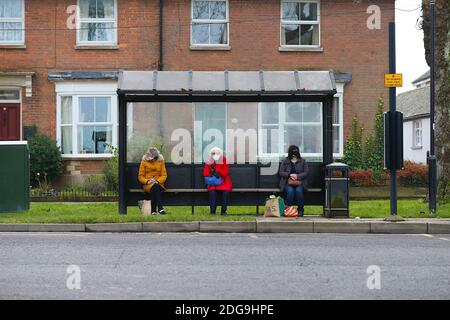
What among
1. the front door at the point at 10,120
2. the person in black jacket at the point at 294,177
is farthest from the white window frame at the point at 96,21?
the person in black jacket at the point at 294,177

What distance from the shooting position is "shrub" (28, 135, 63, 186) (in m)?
27.5

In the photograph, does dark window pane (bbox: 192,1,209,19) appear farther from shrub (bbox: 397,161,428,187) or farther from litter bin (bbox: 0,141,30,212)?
litter bin (bbox: 0,141,30,212)

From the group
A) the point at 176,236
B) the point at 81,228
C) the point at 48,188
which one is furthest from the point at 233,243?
the point at 48,188

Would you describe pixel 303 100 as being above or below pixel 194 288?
above

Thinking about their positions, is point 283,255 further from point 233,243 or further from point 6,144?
point 6,144

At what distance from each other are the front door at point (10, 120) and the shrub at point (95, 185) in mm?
3076

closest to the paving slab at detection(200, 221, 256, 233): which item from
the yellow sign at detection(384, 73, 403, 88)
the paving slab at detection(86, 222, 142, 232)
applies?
the paving slab at detection(86, 222, 142, 232)

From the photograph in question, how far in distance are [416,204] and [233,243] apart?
915 cm

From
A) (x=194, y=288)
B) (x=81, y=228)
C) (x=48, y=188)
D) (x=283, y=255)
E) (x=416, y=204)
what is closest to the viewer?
(x=194, y=288)

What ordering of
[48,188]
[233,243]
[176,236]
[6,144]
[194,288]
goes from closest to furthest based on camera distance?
[194,288], [233,243], [176,236], [6,144], [48,188]

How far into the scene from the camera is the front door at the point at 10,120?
28.6 m

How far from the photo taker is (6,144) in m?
19.1

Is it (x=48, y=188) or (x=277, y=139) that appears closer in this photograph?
(x=277, y=139)

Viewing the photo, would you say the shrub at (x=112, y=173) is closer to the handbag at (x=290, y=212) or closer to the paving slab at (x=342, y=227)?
the handbag at (x=290, y=212)
